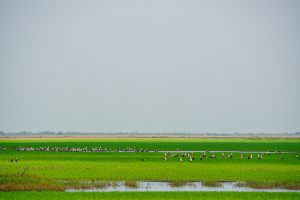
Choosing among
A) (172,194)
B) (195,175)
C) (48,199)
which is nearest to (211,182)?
(195,175)

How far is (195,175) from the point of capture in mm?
30359

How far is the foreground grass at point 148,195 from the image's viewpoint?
22.5 meters

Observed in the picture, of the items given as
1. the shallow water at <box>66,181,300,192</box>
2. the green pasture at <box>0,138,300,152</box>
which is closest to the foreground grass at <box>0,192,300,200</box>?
the shallow water at <box>66,181,300,192</box>

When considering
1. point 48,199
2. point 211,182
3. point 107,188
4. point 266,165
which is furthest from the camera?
point 266,165

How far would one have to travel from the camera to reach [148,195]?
23109mm

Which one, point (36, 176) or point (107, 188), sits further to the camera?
point (36, 176)

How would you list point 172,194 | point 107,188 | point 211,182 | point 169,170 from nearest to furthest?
point 172,194, point 107,188, point 211,182, point 169,170

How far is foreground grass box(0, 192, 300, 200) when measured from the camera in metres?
22.5

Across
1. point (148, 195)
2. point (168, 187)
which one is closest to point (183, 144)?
point (168, 187)

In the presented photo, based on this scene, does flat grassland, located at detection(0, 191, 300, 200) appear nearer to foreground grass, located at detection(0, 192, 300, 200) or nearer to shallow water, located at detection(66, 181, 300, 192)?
foreground grass, located at detection(0, 192, 300, 200)

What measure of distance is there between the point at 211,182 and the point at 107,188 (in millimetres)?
5520

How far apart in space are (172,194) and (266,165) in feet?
49.7

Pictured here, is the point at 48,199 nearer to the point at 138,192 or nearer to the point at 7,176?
the point at 138,192

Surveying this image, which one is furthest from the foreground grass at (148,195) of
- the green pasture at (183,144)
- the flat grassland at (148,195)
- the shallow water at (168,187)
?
the green pasture at (183,144)
